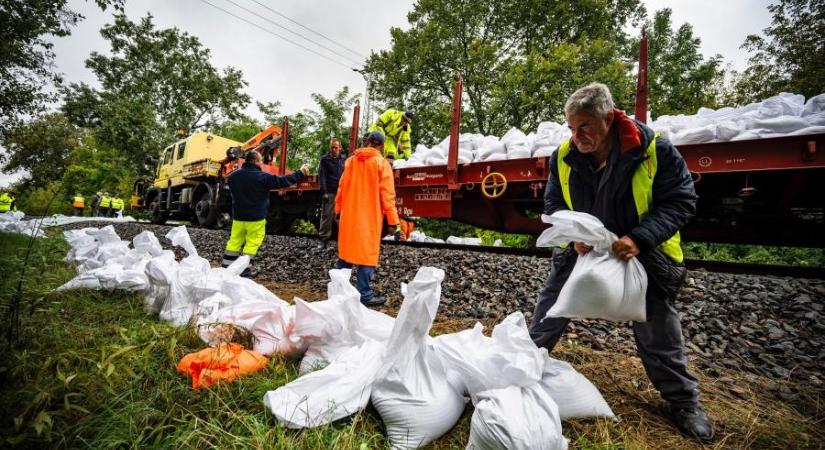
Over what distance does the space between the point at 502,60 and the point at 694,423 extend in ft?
60.0

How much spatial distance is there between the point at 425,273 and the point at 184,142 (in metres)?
14.0

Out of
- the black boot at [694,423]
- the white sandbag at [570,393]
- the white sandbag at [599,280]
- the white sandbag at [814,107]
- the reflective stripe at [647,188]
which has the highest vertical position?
the white sandbag at [814,107]

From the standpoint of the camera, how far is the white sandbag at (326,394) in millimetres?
1271

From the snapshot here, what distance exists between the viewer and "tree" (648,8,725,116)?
17719mm

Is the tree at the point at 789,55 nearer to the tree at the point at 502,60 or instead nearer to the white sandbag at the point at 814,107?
the tree at the point at 502,60

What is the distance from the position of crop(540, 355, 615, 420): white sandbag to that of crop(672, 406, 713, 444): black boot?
1.07ft

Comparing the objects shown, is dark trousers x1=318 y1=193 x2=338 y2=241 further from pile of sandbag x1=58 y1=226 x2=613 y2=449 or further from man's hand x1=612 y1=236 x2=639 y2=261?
man's hand x1=612 y1=236 x2=639 y2=261

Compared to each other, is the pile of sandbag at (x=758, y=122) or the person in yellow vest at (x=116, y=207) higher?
the pile of sandbag at (x=758, y=122)

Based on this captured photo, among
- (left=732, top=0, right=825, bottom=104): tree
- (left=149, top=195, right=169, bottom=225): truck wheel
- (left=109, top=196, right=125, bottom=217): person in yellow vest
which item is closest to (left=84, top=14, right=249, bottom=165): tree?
(left=109, top=196, right=125, bottom=217): person in yellow vest

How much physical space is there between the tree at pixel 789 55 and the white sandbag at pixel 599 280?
1728cm

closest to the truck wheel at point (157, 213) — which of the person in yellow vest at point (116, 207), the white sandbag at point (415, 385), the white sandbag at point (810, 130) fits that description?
the person in yellow vest at point (116, 207)

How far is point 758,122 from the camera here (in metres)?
3.21

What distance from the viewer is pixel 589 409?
1507 millimetres

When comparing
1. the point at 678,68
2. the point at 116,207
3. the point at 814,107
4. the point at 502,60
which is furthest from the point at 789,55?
the point at 116,207
